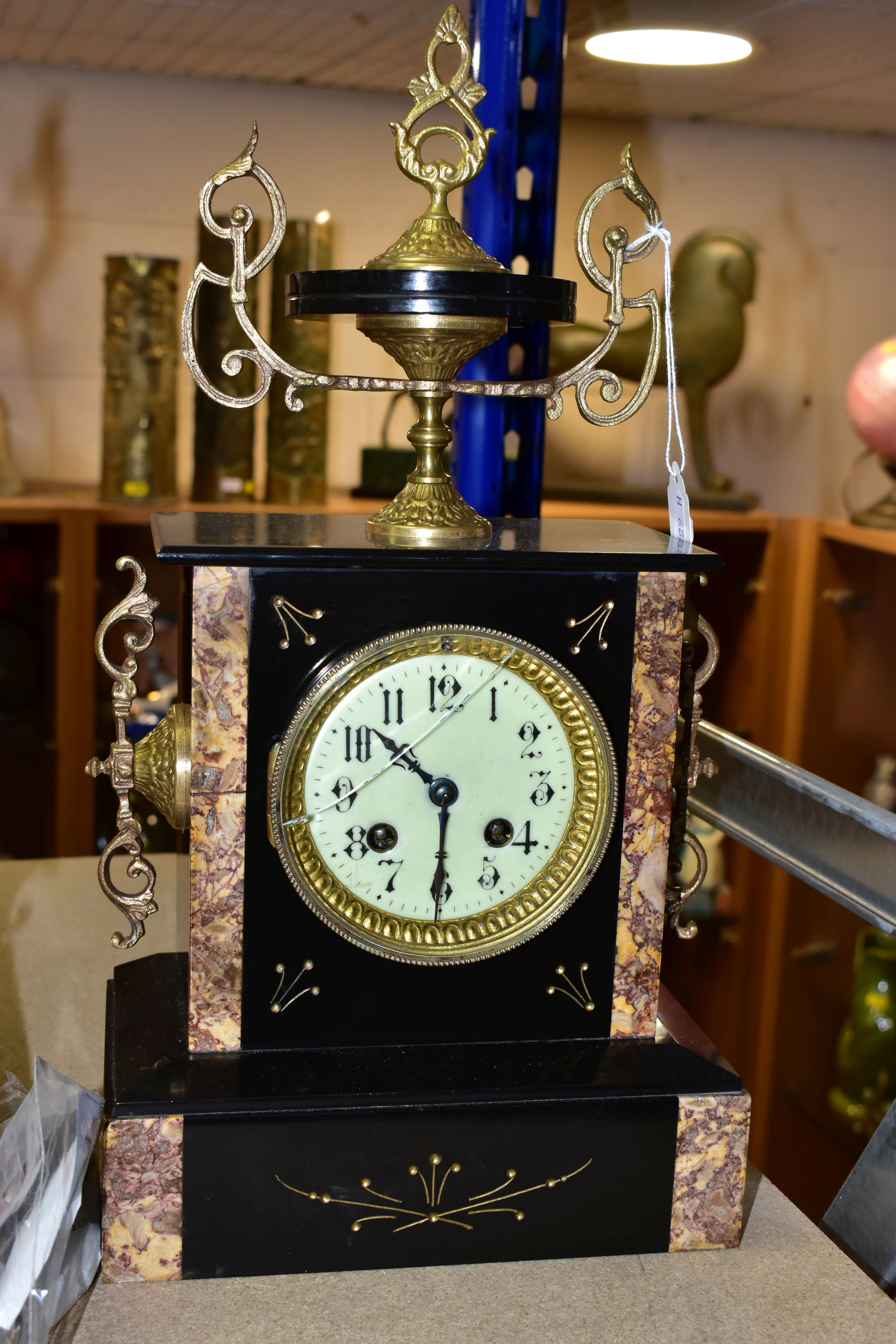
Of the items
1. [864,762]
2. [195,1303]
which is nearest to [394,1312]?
[195,1303]

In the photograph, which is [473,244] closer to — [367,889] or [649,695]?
[649,695]

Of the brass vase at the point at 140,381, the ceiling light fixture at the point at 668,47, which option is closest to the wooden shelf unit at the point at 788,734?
the brass vase at the point at 140,381

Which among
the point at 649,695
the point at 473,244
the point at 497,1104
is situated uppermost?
the point at 473,244

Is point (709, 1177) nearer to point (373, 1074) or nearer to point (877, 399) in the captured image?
point (373, 1074)

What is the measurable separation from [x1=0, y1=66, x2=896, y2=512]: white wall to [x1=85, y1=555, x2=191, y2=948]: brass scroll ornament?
4.89ft

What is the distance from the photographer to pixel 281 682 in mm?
803

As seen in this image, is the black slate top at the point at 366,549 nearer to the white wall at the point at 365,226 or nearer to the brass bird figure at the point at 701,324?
the brass bird figure at the point at 701,324

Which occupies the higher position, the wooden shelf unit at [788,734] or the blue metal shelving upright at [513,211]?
the blue metal shelving upright at [513,211]

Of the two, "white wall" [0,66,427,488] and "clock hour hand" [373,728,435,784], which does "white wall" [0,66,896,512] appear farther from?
"clock hour hand" [373,728,435,784]

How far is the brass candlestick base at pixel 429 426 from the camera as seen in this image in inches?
32.6

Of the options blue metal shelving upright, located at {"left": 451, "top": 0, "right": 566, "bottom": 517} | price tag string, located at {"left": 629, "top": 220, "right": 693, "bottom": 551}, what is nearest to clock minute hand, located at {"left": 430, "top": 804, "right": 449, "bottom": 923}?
price tag string, located at {"left": 629, "top": 220, "right": 693, "bottom": 551}

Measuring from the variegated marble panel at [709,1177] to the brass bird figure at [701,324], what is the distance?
1.43 metres

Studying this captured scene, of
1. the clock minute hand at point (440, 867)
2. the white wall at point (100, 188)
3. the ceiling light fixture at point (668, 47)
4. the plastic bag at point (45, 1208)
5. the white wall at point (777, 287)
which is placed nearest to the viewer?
the plastic bag at point (45, 1208)

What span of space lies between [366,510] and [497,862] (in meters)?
1.22
